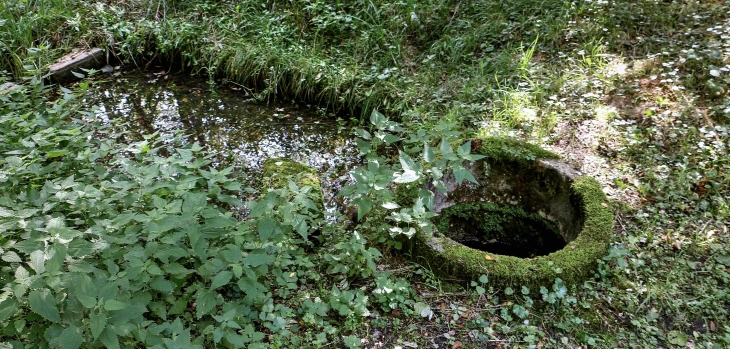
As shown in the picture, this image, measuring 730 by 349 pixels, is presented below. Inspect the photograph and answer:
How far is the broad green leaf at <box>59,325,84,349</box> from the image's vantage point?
6.57ft

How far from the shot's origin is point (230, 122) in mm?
5203

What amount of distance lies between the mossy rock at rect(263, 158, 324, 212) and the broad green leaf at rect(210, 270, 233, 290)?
108 centimetres

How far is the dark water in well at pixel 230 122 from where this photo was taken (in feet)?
15.3

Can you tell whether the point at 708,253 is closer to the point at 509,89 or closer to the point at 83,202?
the point at 509,89

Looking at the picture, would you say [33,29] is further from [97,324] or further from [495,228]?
[495,228]

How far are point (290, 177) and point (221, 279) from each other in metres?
1.35

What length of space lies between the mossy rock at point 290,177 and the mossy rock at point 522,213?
83 cm

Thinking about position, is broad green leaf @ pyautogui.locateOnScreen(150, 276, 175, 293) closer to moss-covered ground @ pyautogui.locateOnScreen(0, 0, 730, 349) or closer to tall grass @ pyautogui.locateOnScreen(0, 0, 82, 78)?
moss-covered ground @ pyautogui.locateOnScreen(0, 0, 730, 349)

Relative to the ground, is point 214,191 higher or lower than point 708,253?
lower

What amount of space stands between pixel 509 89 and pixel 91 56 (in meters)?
4.89

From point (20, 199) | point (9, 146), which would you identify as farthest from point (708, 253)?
point (9, 146)

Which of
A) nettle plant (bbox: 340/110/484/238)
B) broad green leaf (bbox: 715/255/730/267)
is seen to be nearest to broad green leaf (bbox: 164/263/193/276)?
nettle plant (bbox: 340/110/484/238)

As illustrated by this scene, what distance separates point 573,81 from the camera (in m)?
4.76

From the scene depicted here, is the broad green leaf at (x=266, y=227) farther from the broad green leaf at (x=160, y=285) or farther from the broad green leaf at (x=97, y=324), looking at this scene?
the broad green leaf at (x=97, y=324)
